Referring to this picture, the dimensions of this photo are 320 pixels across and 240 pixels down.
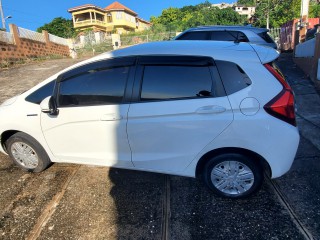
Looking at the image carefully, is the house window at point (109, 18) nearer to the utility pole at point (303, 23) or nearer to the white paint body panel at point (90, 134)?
the utility pole at point (303, 23)

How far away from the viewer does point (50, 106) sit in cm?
337

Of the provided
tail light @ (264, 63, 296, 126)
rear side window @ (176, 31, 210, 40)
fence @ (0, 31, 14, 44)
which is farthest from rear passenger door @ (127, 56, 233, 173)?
fence @ (0, 31, 14, 44)

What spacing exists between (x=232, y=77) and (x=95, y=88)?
1566 millimetres

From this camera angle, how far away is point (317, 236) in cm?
255

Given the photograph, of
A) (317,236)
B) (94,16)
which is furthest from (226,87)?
(94,16)

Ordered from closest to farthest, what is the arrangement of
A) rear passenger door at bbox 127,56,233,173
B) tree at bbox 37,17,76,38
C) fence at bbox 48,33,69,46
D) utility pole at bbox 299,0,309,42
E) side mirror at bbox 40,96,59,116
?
rear passenger door at bbox 127,56,233,173, side mirror at bbox 40,96,59,116, utility pole at bbox 299,0,309,42, fence at bbox 48,33,69,46, tree at bbox 37,17,76,38

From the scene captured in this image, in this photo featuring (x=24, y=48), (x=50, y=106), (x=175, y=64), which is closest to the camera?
(x=175, y=64)

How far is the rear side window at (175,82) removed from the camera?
2.86 metres

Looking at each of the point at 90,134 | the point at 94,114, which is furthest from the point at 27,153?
the point at 94,114

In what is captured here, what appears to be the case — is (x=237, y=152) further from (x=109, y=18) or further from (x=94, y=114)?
(x=109, y=18)

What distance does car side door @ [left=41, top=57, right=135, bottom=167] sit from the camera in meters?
3.12

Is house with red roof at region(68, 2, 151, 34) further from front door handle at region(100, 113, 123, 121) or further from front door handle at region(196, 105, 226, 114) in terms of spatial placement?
front door handle at region(196, 105, 226, 114)

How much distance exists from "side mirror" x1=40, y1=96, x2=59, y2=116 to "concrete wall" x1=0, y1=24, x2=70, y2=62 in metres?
15.2

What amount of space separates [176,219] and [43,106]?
209cm
